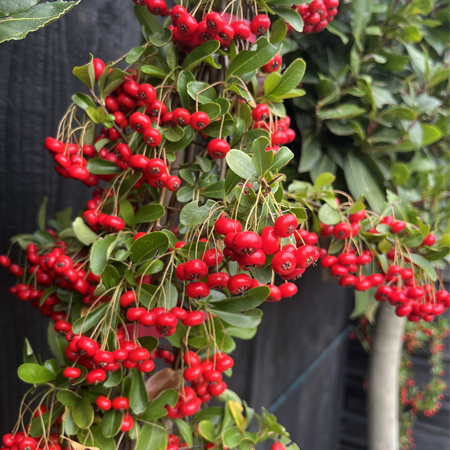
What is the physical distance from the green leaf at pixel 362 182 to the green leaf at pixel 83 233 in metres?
0.65

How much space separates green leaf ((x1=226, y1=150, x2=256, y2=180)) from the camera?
0.37 m

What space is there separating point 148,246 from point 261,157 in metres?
0.18

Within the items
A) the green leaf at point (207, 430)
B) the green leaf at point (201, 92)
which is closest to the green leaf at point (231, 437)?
the green leaf at point (207, 430)

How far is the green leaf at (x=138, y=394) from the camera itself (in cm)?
48

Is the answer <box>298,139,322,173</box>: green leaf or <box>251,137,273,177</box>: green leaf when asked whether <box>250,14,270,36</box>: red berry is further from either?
<box>298,139,322,173</box>: green leaf

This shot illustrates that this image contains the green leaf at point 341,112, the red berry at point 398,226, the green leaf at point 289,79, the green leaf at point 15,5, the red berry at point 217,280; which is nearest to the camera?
the green leaf at point 15,5

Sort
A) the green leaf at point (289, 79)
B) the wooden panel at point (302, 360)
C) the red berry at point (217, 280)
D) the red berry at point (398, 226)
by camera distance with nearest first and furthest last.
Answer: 1. the red berry at point (217, 280)
2. the green leaf at point (289, 79)
3. the red berry at point (398, 226)
4. the wooden panel at point (302, 360)

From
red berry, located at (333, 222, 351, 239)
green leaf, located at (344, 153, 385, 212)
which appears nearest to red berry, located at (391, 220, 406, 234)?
red berry, located at (333, 222, 351, 239)

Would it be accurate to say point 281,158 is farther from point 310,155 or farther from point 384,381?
point 384,381

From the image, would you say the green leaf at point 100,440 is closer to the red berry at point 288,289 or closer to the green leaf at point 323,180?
the red berry at point 288,289

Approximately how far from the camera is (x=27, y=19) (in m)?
0.31

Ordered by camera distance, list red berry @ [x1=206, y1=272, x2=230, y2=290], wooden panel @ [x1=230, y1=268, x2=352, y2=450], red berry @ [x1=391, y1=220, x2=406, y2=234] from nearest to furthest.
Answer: red berry @ [x1=206, y1=272, x2=230, y2=290]
red berry @ [x1=391, y1=220, x2=406, y2=234]
wooden panel @ [x1=230, y1=268, x2=352, y2=450]

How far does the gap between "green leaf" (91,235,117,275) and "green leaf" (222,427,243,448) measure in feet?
1.21

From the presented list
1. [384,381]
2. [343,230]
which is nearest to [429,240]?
[343,230]
